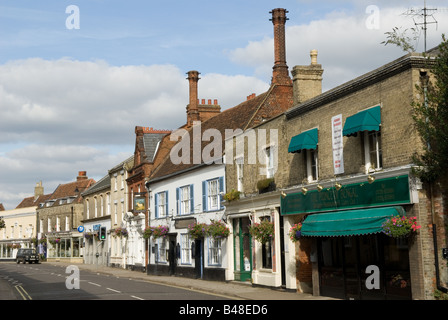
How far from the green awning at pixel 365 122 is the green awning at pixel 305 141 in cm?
287

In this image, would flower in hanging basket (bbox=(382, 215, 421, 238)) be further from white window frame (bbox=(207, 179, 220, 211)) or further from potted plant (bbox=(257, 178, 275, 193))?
white window frame (bbox=(207, 179, 220, 211))

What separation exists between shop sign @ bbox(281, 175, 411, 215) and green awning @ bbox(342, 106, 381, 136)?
64.2 inches

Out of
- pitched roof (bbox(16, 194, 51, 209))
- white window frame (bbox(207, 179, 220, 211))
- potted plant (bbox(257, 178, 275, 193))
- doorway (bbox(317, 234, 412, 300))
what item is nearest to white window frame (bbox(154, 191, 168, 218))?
white window frame (bbox(207, 179, 220, 211))

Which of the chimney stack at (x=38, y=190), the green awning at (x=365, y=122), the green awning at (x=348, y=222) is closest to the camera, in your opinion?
the green awning at (x=348, y=222)

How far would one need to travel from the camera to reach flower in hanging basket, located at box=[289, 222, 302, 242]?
20998mm

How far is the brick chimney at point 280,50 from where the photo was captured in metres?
31.8

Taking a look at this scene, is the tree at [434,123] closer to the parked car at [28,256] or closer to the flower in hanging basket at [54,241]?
the parked car at [28,256]

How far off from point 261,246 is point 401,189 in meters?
10.4

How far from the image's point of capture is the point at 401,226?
15.3 m

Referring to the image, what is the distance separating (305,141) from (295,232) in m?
3.58

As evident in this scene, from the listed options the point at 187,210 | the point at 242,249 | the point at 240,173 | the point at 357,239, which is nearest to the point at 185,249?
the point at 187,210

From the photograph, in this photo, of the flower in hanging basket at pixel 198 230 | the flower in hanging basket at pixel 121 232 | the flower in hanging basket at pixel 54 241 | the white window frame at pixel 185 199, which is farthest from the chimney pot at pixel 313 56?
the flower in hanging basket at pixel 54 241

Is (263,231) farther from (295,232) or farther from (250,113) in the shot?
(250,113)
